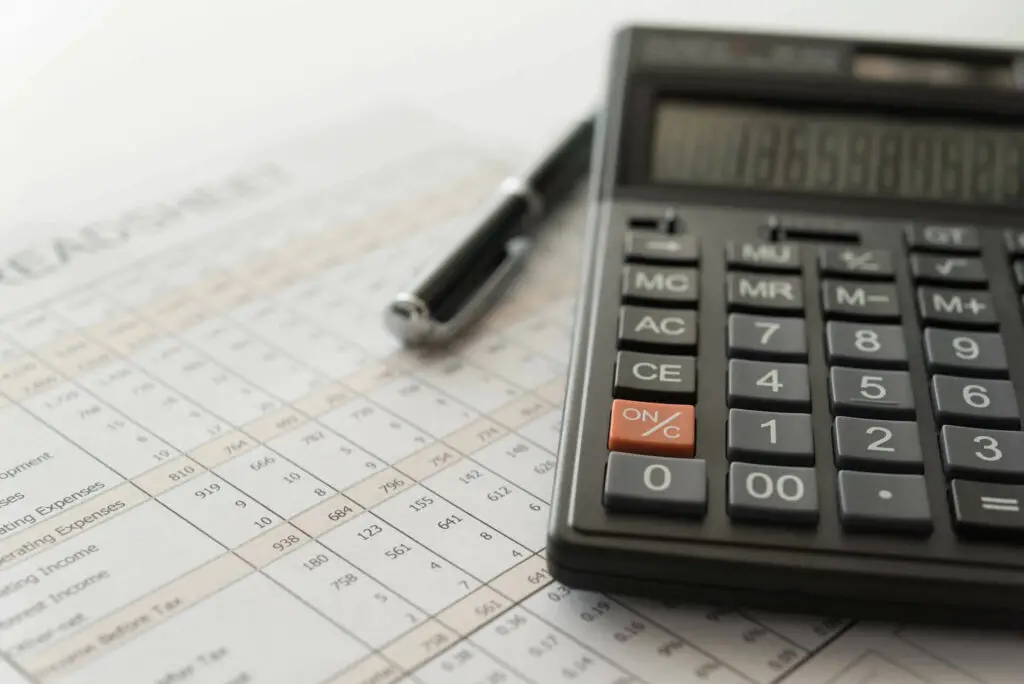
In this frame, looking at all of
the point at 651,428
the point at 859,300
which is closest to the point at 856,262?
the point at 859,300

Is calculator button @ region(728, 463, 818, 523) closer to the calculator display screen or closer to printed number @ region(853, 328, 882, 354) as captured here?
printed number @ region(853, 328, 882, 354)

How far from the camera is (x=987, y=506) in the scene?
0.34 metres

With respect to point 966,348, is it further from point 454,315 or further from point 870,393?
point 454,315

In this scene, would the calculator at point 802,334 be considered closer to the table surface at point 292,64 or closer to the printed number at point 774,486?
the printed number at point 774,486

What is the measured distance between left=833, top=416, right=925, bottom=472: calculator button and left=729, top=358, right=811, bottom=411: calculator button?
2 centimetres

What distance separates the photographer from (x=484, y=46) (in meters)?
0.81

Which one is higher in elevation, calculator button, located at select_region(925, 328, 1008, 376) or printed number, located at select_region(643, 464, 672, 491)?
calculator button, located at select_region(925, 328, 1008, 376)

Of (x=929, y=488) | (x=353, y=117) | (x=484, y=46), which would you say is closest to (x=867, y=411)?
(x=929, y=488)

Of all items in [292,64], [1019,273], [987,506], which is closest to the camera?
[987,506]

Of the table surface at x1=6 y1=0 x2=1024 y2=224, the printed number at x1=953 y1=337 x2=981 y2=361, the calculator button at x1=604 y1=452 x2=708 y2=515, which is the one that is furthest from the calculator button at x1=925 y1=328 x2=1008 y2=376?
the table surface at x1=6 y1=0 x2=1024 y2=224

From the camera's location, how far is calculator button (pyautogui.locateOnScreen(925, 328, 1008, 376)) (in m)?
0.40

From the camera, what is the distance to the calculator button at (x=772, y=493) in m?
0.34

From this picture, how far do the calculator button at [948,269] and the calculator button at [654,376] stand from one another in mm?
111

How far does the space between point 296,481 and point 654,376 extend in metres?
0.13
